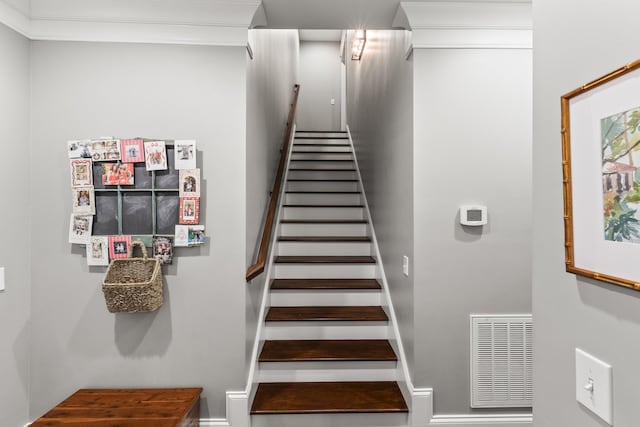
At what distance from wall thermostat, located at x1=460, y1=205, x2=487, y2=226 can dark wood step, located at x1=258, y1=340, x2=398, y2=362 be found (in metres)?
0.99

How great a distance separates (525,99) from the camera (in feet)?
7.66

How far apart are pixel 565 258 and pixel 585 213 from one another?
12cm

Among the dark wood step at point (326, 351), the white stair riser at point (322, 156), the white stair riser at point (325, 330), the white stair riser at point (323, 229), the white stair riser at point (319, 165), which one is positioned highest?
the white stair riser at point (322, 156)

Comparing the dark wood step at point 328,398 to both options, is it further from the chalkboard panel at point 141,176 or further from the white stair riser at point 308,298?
the chalkboard panel at point 141,176

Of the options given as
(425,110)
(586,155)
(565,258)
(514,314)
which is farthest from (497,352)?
(586,155)

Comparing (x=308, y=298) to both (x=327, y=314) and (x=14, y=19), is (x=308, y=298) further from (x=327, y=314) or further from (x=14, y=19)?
(x=14, y=19)

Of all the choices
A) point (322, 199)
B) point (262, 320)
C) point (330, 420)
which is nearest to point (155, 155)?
point (262, 320)

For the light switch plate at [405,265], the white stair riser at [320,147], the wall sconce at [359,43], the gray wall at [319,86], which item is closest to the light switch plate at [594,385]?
the light switch plate at [405,265]

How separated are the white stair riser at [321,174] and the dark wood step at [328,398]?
2741mm

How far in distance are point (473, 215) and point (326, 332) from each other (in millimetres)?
1285

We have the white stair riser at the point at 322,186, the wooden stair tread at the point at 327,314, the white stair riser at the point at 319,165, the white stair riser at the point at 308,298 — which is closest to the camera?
the wooden stair tread at the point at 327,314

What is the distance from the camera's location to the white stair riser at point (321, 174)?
4.89 m

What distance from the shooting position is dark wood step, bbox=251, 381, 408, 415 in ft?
7.59

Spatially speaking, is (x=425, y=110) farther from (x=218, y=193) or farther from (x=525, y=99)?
(x=218, y=193)
